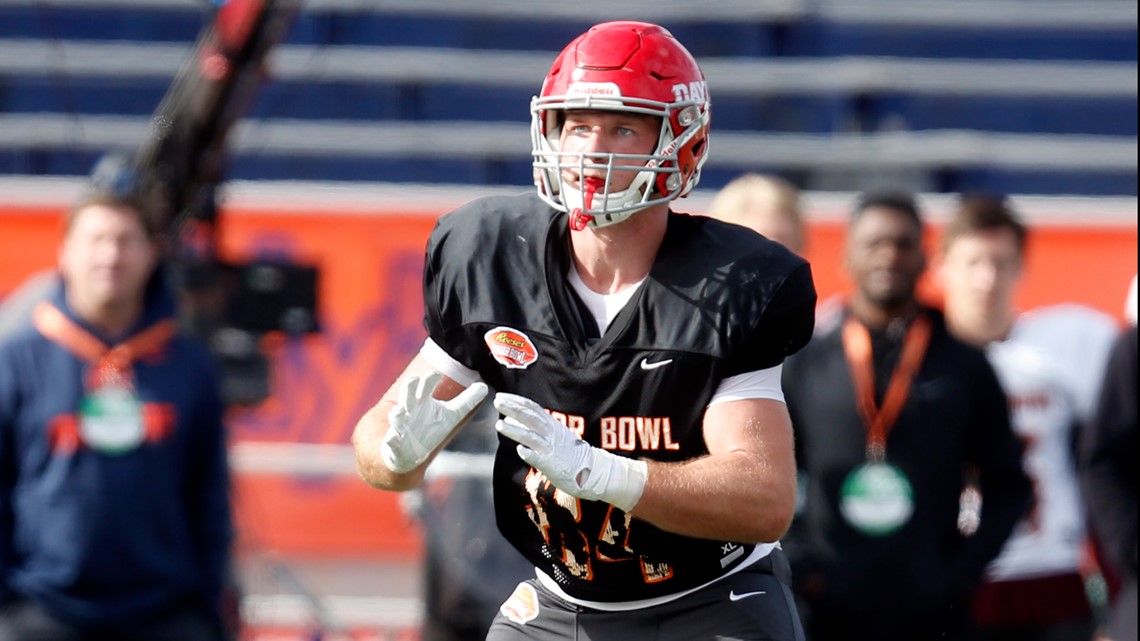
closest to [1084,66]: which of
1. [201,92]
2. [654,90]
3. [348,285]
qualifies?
[348,285]

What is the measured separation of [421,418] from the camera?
2.72 metres

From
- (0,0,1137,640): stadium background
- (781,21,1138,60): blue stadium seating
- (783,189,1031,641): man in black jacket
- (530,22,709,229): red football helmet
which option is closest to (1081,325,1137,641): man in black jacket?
(783,189,1031,641): man in black jacket

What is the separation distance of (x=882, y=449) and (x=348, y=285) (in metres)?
3.48

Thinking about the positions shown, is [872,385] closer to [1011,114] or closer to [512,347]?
[512,347]

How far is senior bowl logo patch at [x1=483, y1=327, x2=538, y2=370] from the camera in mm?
2941

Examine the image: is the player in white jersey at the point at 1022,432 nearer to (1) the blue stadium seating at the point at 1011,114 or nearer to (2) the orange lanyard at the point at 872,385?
(2) the orange lanyard at the point at 872,385

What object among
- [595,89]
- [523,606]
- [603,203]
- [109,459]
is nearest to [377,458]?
[523,606]

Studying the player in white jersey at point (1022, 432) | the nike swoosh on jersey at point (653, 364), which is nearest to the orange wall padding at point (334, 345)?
the player in white jersey at point (1022, 432)

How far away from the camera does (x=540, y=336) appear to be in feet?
9.62

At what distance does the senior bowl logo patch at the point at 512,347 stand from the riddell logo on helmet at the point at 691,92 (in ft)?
1.65

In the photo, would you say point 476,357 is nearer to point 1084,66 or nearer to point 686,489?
point 686,489

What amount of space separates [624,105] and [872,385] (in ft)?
6.05

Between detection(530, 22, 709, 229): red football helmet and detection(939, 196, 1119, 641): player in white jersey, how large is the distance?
A: 199cm

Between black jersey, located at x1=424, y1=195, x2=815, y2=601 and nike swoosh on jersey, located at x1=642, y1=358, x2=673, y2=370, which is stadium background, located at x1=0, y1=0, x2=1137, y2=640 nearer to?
black jersey, located at x1=424, y1=195, x2=815, y2=601
